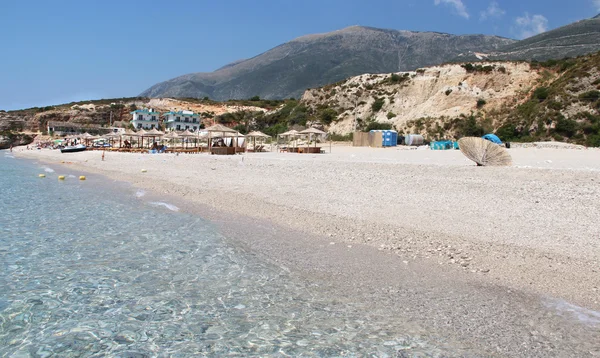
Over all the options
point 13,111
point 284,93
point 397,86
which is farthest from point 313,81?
point 397,86

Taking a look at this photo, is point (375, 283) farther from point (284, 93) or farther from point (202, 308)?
point (284, 93)

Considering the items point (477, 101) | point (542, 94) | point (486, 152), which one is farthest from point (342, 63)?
point (486, 152)

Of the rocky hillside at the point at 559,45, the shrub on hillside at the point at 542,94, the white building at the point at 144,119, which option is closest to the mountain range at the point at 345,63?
the rocky hillside at the point at 559,45

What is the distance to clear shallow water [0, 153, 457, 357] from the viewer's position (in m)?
3.39

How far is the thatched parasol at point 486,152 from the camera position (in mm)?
13000

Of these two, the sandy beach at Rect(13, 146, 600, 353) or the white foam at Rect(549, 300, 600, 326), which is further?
the sandy beach at Rect(13, 146, 600, 353)

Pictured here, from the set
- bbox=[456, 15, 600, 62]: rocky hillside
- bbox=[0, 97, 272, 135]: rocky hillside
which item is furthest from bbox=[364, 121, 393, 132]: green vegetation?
bbox=[0, 97, 272, 135]: rocky hillside

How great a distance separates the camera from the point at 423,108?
142 feet

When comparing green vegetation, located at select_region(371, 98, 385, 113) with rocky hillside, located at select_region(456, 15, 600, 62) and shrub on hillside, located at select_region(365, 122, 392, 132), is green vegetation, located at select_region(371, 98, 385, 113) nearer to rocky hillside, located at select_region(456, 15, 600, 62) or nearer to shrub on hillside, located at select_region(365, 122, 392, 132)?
shrub on hillside, located at select_region(365, 122, 392, 132)

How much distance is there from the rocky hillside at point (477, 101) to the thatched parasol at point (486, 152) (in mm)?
18833

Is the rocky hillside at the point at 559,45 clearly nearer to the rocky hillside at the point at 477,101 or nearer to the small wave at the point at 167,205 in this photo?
the rocky hillside at the point at 477,101

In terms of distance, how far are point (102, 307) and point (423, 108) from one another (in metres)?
42.9

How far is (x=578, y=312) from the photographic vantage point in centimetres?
395

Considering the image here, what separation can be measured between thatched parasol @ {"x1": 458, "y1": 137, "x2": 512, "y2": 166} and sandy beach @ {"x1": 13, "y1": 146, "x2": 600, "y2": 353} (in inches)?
52.9
